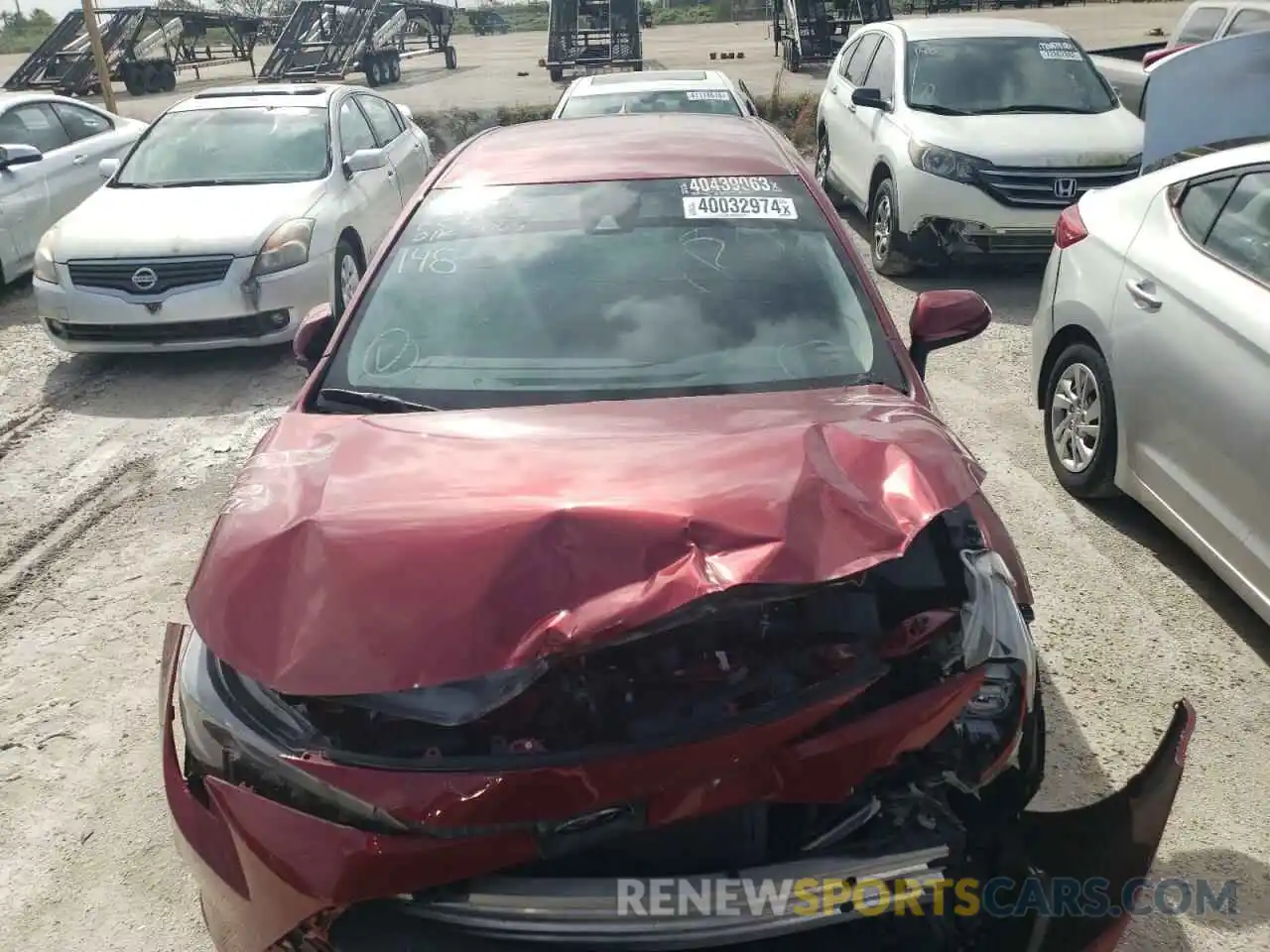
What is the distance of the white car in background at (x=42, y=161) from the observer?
26.7 ft

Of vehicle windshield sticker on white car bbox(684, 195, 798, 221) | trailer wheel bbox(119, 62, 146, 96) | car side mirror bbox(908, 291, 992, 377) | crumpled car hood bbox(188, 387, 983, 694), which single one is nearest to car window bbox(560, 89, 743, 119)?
vehicle windshield sticker on white car bbox(684, 195, 798, 221)

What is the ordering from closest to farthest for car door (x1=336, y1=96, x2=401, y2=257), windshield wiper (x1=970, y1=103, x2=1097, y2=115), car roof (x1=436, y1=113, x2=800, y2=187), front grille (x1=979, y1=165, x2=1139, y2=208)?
car roof (x1=436, y1=113, x2=800, y2=187) < front grille (x1=979, y1=165, x2=1139, y2=208) < car door (x1=336, y1=96, x2=401, y2=257) < windshield wiper (x1=970, y1=103, x2=1097, y2=115)

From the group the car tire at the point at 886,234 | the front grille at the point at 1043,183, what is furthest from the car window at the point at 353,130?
the front grille at the point at 1043,183

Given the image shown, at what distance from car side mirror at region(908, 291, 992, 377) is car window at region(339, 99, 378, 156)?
5.71m

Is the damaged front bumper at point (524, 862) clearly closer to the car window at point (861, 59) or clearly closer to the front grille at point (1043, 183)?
the front grille at point (1043, 183)

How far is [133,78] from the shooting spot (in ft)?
77.7

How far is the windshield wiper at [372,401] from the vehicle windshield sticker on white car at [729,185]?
1248mm

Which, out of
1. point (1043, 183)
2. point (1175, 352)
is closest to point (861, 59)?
point (1043, 183)

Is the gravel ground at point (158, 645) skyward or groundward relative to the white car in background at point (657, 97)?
groundward

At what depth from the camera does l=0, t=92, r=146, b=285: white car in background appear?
320 inches

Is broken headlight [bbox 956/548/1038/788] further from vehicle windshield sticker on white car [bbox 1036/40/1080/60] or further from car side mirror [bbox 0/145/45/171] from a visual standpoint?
car side mirror [bbox 0/145/45/171]

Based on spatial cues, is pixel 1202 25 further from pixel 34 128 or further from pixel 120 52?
pixel 120 52

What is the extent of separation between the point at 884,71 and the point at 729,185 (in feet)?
20.0

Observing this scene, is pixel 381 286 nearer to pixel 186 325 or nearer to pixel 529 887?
pixel 529 887
